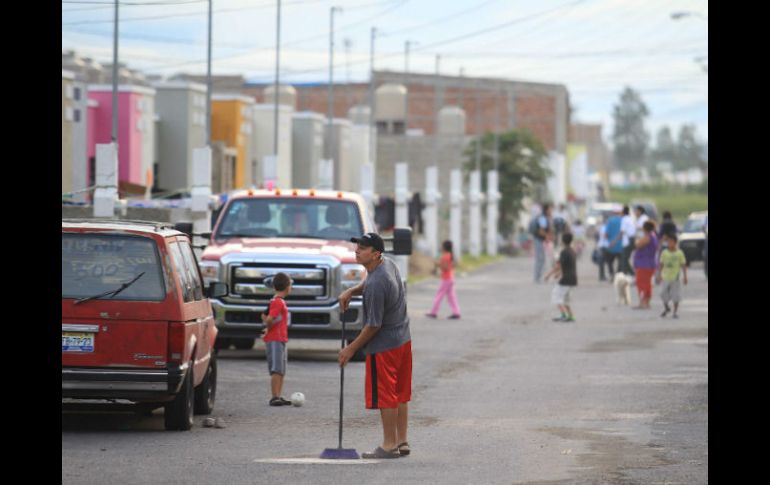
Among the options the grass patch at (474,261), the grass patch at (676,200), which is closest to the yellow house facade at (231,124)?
the grass patch at (474,261)

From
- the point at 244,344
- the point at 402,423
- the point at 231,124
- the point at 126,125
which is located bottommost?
the point at 244,344

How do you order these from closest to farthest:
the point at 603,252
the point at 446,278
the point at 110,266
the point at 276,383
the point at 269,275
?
the point at 110,266 → the point at 276,383 → the point at 269,275 → the point at 446,278 → the point at 603,252

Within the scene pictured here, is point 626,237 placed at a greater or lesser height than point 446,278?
greater

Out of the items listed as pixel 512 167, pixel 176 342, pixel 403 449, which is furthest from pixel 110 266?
pixel 512 167

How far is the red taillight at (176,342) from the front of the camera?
14039 millimetres

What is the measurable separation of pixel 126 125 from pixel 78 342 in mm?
33736

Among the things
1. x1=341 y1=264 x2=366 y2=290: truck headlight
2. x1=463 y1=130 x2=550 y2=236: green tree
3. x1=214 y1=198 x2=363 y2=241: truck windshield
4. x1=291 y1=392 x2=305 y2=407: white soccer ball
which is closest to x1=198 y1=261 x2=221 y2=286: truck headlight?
x1=214 y1=198 x2=363 y2=241: truck windshield

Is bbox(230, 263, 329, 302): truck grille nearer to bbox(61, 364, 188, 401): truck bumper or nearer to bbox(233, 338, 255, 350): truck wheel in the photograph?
bbox(233, 338, 255, 350): truck wheel

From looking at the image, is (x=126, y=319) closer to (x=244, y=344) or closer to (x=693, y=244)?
(x=244, y=344)

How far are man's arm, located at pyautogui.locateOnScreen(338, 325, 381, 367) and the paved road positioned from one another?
79cm

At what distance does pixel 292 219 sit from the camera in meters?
22.9

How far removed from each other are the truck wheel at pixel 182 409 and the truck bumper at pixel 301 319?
21.9 ft

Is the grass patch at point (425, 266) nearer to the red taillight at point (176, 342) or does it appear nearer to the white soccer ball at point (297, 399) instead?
the white soccer ball at point (297, 399)
